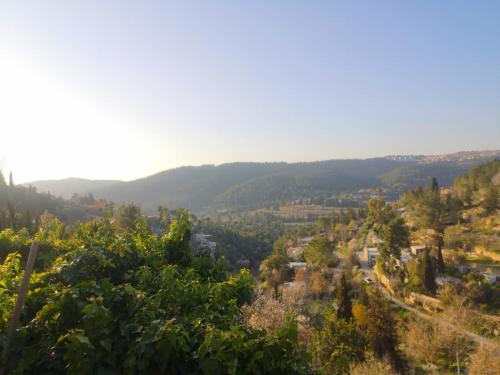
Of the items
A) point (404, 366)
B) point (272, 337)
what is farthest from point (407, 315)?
point (272, 337)

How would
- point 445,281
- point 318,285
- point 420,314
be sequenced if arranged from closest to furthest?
point 420,314, point 445,281, point 318,285

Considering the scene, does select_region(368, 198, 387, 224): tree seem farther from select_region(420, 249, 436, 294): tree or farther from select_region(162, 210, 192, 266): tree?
select_region(162, 210, 192, 266): tree

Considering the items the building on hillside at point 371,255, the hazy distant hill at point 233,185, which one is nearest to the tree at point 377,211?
the building on hillside at point 371,255

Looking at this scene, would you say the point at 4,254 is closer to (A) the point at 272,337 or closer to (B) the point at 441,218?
(A) the point at 272,337

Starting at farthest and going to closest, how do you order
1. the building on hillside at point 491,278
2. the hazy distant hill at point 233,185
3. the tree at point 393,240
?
the hazy distant hill at point 233,185
the tree at point 393,240
the building on hillside at point 491,278

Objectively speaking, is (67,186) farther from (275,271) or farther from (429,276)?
(429,276)

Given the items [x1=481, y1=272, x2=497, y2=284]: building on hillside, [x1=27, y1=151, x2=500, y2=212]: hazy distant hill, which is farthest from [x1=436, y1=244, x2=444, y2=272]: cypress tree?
[x1=27, y1=151, x2=500, y2=212]: hazy distant hill

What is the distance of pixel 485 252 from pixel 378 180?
161541 millimetres

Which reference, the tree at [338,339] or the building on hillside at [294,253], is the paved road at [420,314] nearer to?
the tree at [338,339]

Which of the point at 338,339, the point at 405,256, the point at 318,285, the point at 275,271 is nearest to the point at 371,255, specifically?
the point at 405,256

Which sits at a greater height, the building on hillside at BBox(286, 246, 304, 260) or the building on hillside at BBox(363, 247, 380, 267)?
the building on hillside at BBox(363, 247, 380, 267)

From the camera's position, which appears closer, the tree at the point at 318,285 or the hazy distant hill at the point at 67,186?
the tree at the point at 318,285

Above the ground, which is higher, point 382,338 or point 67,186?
point 67,186

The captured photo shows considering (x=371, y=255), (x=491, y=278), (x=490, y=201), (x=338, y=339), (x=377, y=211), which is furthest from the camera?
(x=377, y=211)
